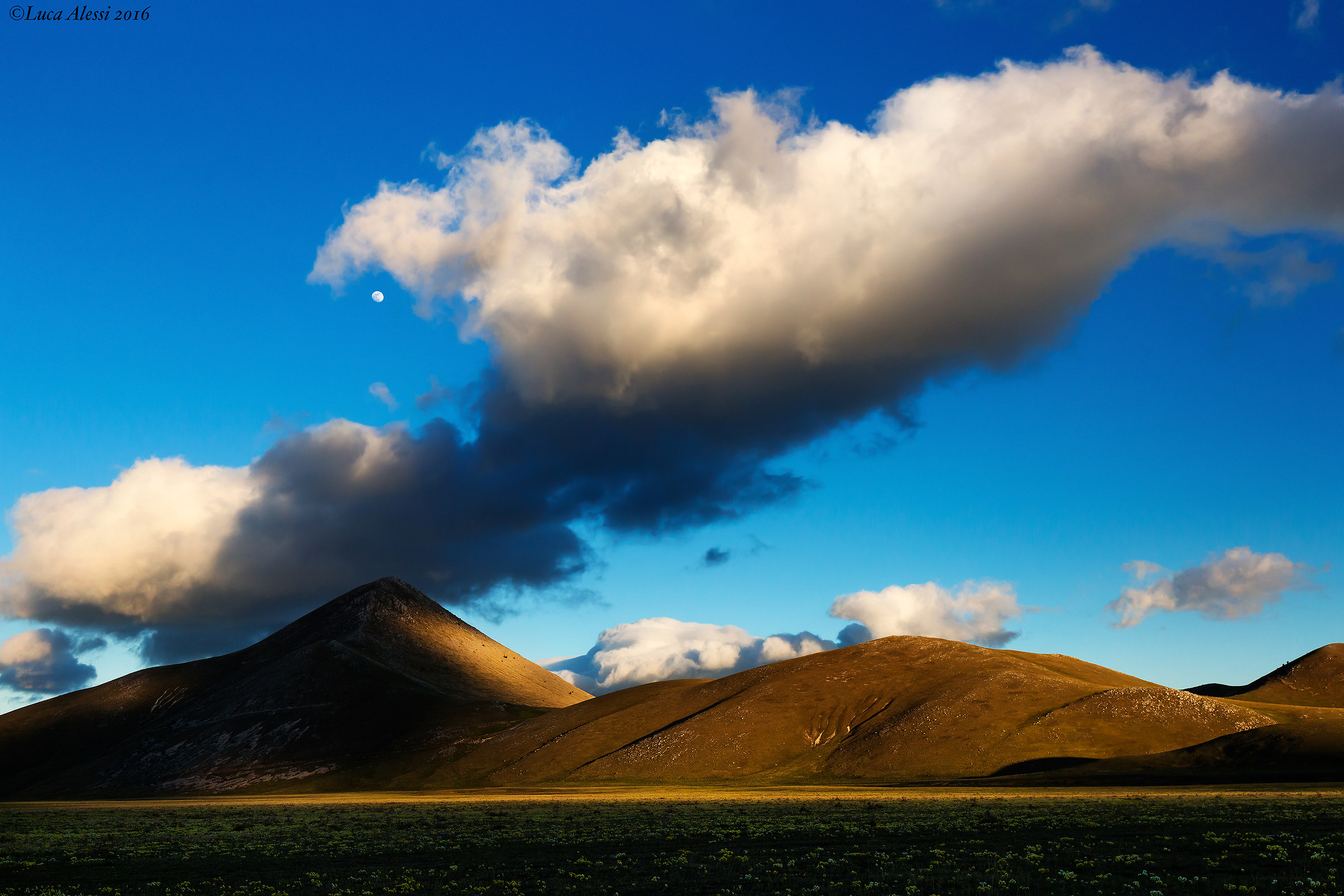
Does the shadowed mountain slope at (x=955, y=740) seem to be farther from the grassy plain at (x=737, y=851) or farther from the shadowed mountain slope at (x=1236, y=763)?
the grassy plain at (x=737, y=851)

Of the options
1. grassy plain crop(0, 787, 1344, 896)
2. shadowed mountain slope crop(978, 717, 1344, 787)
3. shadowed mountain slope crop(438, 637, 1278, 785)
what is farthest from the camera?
shadowed mountain slope crop(438, 637, 1278, 785)

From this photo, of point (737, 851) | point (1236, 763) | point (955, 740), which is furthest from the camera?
point (955, 740)

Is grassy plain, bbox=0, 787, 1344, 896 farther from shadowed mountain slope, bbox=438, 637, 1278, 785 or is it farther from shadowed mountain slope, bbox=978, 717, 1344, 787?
shadowed mountain slope, bbox=438, 637, 1278, 785

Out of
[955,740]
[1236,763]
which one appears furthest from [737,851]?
[955,740]

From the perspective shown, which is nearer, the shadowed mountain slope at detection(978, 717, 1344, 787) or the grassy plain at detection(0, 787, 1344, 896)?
the grassy plain at detection(0, 787, 1344, 896)

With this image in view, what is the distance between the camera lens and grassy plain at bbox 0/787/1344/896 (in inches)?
1280

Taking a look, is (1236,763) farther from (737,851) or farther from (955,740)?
(737,851)

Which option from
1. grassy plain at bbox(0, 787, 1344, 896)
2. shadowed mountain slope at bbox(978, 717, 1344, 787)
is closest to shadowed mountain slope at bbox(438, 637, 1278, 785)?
shadowed mountain slope at bbox(978, 717, 1344, 787)

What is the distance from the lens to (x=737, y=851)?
4369 centimetres

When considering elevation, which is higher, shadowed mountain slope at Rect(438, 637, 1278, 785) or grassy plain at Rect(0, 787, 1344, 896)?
grassy plain at Rect(0, 787, 1344, 896)

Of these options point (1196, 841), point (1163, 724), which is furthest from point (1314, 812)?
point (1163, 724)

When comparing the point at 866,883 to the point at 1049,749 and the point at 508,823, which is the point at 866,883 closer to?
the point at 508,823

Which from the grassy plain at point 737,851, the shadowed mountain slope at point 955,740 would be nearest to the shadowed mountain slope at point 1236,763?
the shadowed mountain slope at point 955,740

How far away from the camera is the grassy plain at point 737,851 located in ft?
107
